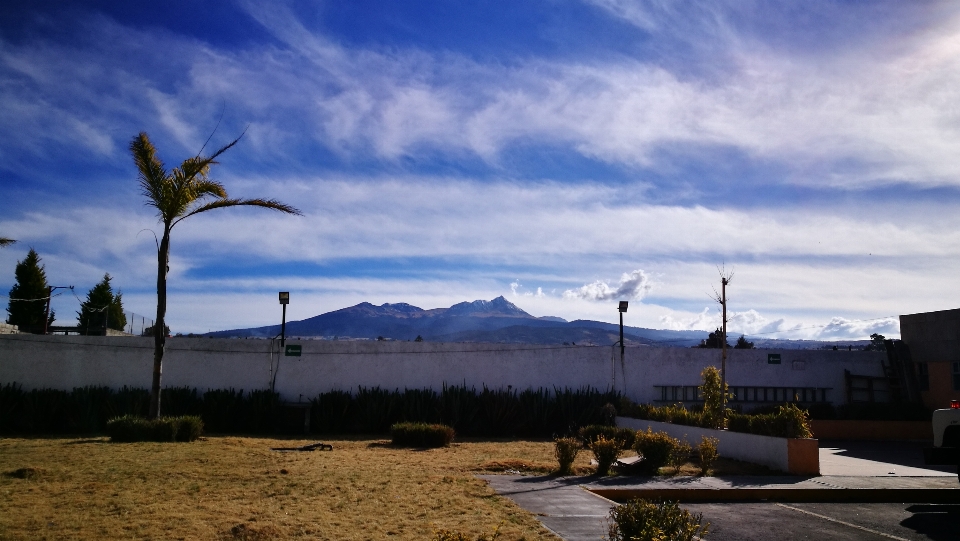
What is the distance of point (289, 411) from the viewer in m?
21.4

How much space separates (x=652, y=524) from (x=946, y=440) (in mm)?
7782

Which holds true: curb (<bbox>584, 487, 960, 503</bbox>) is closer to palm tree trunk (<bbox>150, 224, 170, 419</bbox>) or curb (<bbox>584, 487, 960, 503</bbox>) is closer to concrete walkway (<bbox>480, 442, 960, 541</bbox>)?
concrete walkway (<bbox>480, 442, 960, 541</bbox>)

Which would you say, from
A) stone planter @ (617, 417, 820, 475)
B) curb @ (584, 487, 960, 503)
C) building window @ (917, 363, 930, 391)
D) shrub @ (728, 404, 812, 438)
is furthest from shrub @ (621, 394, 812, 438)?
building window @ (917, 363, 930, 391)

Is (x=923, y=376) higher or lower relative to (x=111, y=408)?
higher

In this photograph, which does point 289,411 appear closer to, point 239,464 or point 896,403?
point 239,464

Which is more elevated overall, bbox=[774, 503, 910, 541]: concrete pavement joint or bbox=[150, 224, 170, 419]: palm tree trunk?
bbox=[150, 224, 170, 419]: palm tree trunk

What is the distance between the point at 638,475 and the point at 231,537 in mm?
7406

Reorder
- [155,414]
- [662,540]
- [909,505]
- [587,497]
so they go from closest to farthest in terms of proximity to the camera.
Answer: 1. [662,540]
2. [587,497]
3. [909,505]
4. [155,414]

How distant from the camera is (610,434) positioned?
1473 cm

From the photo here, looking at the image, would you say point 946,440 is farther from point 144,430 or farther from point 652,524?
point 144,430

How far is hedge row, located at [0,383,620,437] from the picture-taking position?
19156mm

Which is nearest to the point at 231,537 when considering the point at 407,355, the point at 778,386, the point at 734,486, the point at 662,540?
the point at 662,540

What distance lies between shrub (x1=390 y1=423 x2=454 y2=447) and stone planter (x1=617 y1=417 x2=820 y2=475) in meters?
5.36

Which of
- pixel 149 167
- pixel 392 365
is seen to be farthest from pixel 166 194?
pixel 392 365
